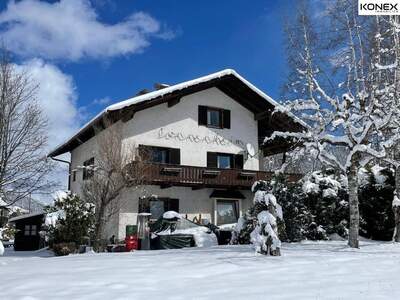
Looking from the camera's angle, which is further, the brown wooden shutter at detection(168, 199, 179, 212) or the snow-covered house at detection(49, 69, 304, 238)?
the brown wooden shutter at detection(168, 199, 179, 212)

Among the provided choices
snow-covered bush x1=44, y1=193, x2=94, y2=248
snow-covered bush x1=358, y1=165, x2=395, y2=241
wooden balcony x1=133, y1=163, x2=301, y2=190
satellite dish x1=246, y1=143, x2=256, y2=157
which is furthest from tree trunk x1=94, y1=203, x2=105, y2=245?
satellite dish x1=246, y1=143, x2=256, y2=157

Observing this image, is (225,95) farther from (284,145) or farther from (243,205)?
(243,205)

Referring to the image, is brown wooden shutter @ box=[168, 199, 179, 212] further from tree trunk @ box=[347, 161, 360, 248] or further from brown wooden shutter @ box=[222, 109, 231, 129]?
tree trunk @ box=[347, 161, 360, 248]

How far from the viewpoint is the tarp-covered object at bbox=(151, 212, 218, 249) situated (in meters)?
17.6

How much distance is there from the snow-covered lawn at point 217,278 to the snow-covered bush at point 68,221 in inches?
239

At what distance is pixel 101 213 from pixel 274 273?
10.9 metres

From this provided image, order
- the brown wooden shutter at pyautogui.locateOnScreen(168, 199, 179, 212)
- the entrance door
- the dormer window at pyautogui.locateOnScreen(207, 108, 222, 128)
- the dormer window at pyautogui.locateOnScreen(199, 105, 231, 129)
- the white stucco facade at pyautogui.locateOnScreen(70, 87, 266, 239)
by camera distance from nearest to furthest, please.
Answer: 1. the white stucco facade at pyautogui.locateOnScreen(70, 87, 266, 239)
2. the brown wooden shutter at pyautogui.locateOnScreen(168, 199, 179, 212)
3. the entrance door
4. the dormer window at pyautogui.locateOnScreen(199, 105, 231, 129)
5. the dormer window at pyautogui.locateOnScreen(207, 108, 222, 128)

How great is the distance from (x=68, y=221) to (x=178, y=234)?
4249mm

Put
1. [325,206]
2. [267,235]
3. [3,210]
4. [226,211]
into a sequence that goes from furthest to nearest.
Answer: [226,211]
[325,206]
[3,210]
[267,235]

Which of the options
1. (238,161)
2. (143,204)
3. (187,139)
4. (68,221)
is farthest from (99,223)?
(238,161)

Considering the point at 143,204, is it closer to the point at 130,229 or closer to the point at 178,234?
the point at 130,229

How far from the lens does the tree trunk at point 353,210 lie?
39.6 ft

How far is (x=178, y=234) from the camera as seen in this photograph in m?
17.8

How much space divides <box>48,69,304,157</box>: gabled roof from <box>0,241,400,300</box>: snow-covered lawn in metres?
12.8
